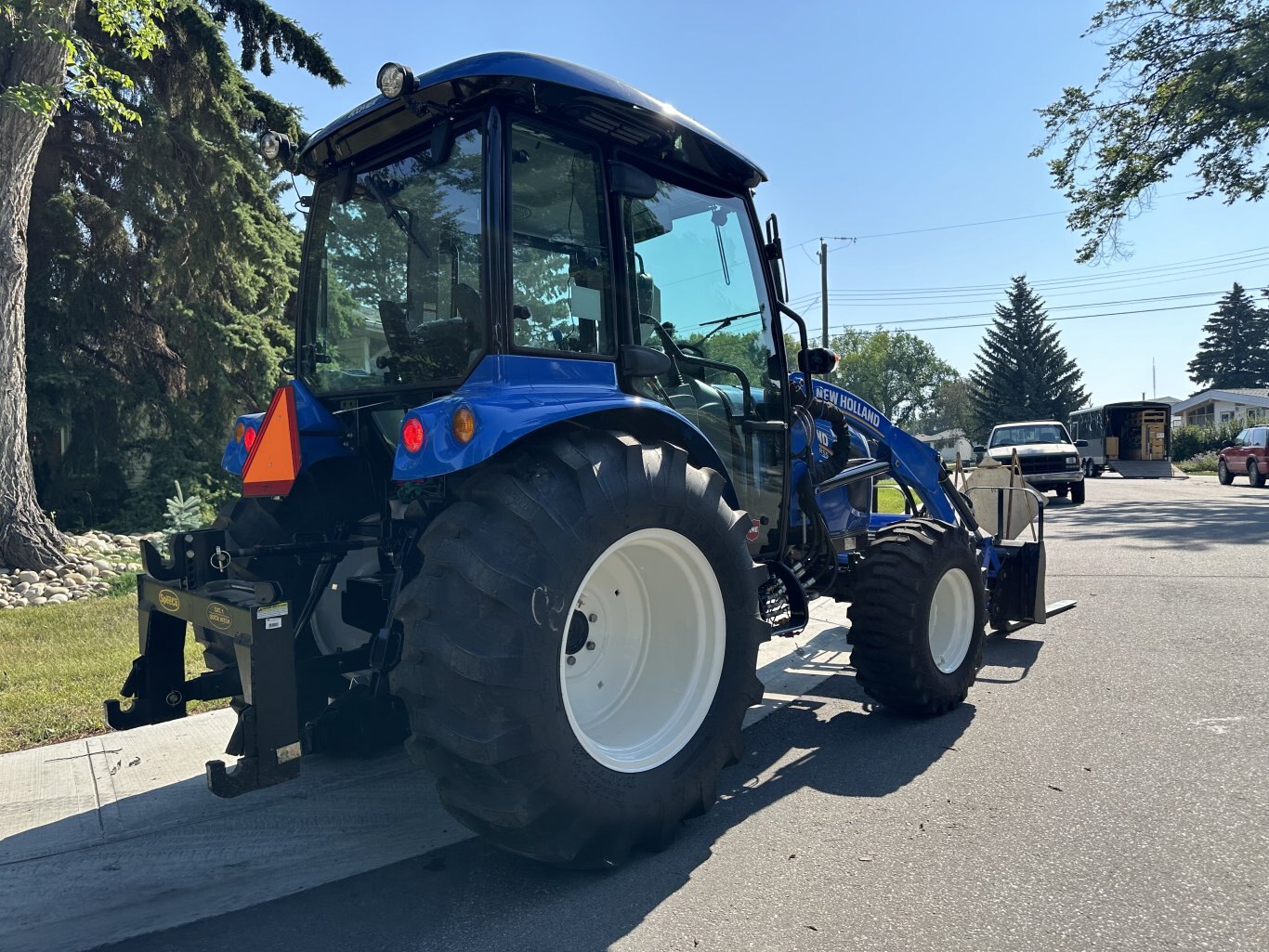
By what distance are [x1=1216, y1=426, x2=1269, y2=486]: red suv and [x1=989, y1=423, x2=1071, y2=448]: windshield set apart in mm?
6514

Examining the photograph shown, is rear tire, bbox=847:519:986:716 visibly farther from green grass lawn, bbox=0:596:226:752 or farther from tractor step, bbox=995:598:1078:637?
green grass lawn, bbox=0:596:226:752

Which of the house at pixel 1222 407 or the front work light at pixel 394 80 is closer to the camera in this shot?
the front work light at pixel 394 80

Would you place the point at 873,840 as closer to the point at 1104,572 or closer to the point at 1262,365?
the point at 1104,572

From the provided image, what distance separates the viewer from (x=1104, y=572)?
9.80 metres

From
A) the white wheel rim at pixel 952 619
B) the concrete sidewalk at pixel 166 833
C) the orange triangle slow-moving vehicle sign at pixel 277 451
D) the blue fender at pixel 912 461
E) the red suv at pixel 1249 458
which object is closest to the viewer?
the concrete sidewalk at pixel 166 833

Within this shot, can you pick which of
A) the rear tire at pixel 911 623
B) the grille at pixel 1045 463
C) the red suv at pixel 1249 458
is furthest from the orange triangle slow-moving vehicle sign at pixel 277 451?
the red suv at pixel 1249 458

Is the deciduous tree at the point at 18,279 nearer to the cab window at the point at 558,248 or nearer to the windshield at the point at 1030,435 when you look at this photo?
the cab window at the point at 558,248

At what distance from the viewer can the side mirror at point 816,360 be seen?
15.5ft

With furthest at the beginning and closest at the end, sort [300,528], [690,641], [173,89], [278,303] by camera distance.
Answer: [278,303] < [173,89] < [300,528] < [690,641]

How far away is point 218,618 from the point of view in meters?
3.13

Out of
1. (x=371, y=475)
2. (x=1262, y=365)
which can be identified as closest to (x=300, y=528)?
(x=371, y=475)

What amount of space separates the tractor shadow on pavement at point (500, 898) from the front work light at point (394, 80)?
2.74 meters

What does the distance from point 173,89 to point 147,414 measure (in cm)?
500

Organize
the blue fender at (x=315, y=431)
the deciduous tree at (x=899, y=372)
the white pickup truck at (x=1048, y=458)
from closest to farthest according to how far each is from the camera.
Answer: the blue fender at (x=315, y=431) → the white pickup truck at (x=1048, y=458) → the deciduous tree at (x=899, y=372)
